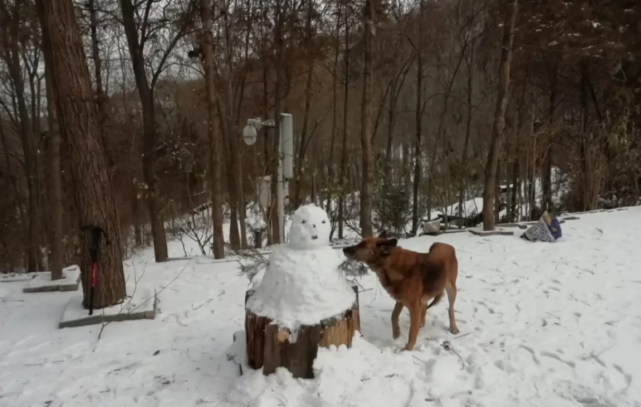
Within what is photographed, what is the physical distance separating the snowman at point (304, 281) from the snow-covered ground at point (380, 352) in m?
0.35

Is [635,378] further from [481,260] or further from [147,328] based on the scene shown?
[147,328]

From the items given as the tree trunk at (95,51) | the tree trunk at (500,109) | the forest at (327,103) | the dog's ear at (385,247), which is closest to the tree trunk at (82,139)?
the forest at (327,103)

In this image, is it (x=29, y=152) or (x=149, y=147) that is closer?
(x=149, y=147)

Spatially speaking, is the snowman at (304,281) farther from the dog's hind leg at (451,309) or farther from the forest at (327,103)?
the forest at (327,103)

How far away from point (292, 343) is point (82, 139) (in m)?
3.35

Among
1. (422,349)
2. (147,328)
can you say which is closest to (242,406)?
(422,349)

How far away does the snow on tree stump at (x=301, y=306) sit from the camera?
11.1ft

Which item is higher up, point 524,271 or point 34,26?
point 34,26

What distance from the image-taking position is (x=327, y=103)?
18047 mm

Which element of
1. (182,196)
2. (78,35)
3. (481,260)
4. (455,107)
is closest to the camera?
(78,35)

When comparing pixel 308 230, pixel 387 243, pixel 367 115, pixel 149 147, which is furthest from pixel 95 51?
pixel 387 243

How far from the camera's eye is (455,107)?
64.0 feet

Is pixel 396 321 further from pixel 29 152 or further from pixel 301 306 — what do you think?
pixel 29 152

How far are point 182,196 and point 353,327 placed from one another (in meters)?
12.5
